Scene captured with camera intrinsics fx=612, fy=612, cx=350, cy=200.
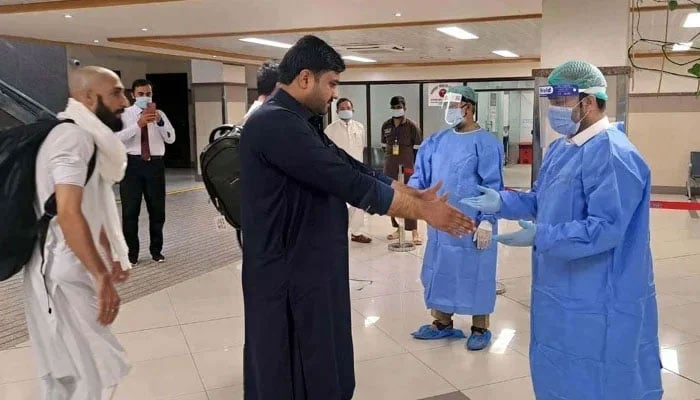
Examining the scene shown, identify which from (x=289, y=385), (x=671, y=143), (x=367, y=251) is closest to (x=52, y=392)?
(x=289, y=385)

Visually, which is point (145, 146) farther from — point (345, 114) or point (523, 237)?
point (523, 237)

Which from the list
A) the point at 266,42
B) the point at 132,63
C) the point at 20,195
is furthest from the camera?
the point at 132,63

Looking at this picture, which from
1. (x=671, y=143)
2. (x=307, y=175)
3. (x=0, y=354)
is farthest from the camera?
(x=671, y=143)

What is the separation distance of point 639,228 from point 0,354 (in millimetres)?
3382

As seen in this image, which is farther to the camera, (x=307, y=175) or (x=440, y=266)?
(x=440, y=266)

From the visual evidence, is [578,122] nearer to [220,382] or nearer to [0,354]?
[220,382]

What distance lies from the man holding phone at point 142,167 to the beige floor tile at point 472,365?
3.11 metres

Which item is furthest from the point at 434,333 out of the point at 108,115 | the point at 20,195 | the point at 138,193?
the point at 138,193

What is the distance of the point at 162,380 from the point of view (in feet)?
10.2

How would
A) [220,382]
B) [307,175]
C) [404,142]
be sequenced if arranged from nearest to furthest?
[307,175]
[220,382]
[404,142]

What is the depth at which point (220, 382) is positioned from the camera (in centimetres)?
308

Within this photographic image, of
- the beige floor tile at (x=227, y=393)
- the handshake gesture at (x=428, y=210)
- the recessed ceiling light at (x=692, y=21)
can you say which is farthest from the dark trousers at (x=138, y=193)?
the recessed ceiling light at (x=692, y=21)

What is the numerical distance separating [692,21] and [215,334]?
6.48 meters

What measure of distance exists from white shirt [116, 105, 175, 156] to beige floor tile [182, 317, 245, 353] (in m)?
1.99
